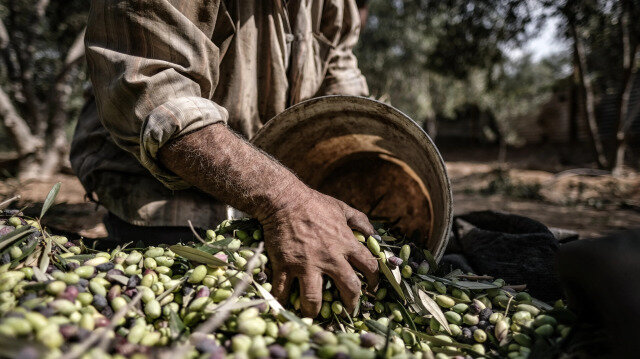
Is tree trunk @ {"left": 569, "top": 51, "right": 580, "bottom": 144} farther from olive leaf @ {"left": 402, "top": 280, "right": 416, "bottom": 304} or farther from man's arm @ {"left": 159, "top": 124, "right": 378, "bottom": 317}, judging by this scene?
man's arm @ {"left": 159, "top": 124, "right": 378, "bottom": 317}

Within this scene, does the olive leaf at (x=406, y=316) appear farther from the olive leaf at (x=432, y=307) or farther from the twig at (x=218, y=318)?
the twig at (x=218, y=318)

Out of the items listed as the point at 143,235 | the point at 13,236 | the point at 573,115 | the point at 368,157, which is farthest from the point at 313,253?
the point at 573,115

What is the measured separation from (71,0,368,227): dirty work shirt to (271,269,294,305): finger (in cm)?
60

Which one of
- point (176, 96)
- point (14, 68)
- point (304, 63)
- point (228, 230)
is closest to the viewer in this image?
point (176, 96)

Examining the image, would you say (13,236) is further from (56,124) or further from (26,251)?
(56,124)

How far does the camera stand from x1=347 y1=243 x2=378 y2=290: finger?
1.27 meters

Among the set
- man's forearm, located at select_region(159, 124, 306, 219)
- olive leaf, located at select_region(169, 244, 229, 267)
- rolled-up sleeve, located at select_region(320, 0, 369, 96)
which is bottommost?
olive leaf, located at select_region(169, 244, 229, 267)

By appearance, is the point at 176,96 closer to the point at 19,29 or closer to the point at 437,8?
the point at 437,8

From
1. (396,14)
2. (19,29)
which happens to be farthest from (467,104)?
(19,29)

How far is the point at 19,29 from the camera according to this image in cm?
751

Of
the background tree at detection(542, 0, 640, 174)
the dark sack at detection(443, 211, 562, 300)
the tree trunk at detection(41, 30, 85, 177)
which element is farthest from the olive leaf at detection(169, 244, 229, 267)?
the tree trunk at detection(41, 30, 85, 177)

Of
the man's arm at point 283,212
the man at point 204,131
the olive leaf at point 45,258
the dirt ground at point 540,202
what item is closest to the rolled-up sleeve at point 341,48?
the man at point 204,131

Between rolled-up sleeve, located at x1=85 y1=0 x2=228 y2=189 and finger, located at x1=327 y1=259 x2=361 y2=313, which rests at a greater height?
rolled-up sleeve, located at x1=85 y1=0 x2=228 y2=189

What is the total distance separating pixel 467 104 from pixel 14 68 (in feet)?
65.7
